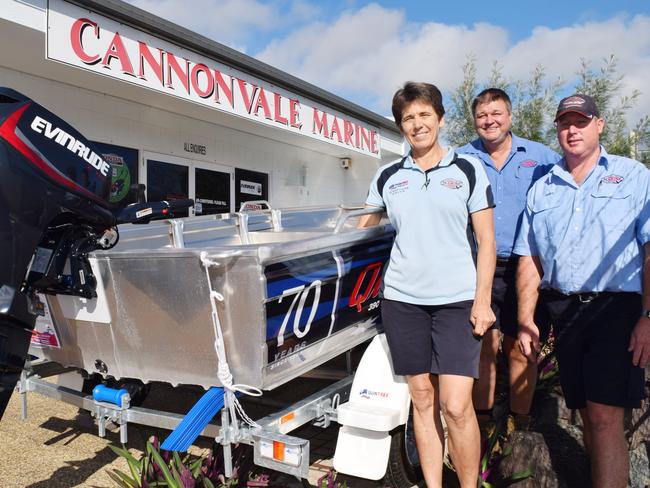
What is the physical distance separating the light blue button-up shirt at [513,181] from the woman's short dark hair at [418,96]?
81 cm

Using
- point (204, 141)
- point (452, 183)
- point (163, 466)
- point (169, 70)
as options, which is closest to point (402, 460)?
point (163, 466)

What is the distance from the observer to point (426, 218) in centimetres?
257

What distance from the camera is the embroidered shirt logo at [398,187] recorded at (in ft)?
8.75

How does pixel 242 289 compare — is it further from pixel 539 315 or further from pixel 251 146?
pixel 251 146

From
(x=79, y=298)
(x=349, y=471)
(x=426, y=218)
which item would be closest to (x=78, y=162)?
(x=79, y=298)

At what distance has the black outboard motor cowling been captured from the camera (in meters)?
2.29

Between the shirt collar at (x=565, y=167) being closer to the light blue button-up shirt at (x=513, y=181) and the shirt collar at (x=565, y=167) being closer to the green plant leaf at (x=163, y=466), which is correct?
the light blue button-up shirt at (x=513, y=181)

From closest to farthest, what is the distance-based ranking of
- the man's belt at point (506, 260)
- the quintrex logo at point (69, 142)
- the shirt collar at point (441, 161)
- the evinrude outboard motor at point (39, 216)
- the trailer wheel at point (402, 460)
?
the evinrude outboard motor at point (39, 216), the quintrex logo at point (69, 142), the shirt collar at point (441, 161), the trailer wheel at point (402, 460), the man's belt at point (506, 260)

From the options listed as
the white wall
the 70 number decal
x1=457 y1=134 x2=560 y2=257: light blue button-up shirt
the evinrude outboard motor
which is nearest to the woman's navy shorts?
the 70 number decal

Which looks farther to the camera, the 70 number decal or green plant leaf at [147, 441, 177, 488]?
green plant leaf at [147, 441, 177, 488]

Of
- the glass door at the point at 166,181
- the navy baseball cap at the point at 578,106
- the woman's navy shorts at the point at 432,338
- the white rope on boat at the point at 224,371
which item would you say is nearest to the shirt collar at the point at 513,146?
the navy baseball cap at the point at 578,106

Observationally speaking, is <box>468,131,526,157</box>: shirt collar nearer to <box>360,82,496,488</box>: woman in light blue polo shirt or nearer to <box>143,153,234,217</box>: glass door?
<box>360,82,496,488</box>: woman in light blue polo shirt

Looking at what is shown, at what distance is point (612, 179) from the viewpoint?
8.36 feet

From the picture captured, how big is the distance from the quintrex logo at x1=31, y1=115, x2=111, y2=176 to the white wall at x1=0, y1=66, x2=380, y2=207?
4.91 metres
